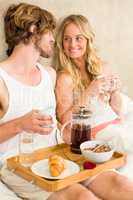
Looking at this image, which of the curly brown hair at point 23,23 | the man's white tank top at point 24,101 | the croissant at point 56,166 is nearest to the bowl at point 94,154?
the croissant at point 56,166

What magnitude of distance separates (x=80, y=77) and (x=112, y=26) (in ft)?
1.76

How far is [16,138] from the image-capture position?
5.70 feet

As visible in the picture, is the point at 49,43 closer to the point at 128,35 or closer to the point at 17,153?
the point at 17,153

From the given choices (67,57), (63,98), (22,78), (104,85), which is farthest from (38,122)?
(67,57)

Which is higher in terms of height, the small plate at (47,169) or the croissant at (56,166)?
the croissant at (56,166)

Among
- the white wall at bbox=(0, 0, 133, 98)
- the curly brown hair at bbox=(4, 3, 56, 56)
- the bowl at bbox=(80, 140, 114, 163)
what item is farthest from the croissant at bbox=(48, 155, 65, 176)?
the white wall at bbox=(0, 0, 133, 98)

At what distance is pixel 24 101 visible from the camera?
1749 millimetres

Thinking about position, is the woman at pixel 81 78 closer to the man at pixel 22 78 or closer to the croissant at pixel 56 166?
the man at pixel 22 78

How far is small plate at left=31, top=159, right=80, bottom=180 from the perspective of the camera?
1.43 m

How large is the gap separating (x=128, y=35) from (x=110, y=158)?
4.23ft

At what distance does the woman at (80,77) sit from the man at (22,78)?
5.3 inches

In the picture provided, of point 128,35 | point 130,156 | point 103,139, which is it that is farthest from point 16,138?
point 128,35

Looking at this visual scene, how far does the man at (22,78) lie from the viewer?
1622mm

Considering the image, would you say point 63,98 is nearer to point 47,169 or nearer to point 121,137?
point 121,137
